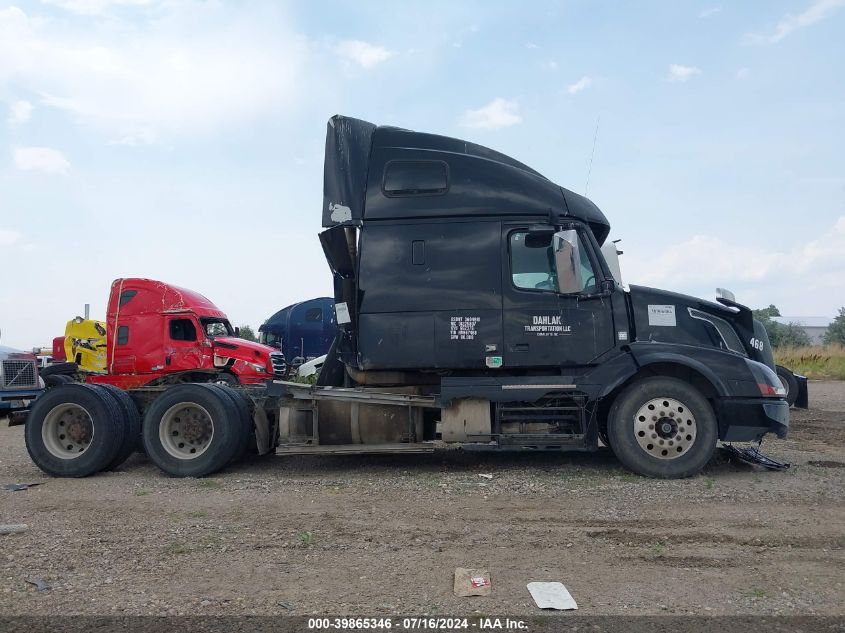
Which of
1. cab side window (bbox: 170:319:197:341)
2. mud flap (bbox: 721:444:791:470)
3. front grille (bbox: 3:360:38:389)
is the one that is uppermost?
cab side window (bbox: 170:319:197:341)

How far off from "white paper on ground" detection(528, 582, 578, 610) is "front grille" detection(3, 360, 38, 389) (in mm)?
16022

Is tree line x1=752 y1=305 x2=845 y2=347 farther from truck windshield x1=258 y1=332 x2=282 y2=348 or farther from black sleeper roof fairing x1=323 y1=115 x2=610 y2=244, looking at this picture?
black sleeper roof fairing x1=323 y1=115 x2=610 y2=244

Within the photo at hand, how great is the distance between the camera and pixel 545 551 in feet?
15.9

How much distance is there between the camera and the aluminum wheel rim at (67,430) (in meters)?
8.25

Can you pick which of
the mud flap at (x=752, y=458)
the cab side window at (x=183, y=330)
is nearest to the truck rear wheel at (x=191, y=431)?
the mud flap at (x=752, y=458)

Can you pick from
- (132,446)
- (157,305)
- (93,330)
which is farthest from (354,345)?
(93,330)

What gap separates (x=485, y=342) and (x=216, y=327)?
891 centimetres

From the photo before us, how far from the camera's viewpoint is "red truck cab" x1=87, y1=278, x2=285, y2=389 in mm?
13672

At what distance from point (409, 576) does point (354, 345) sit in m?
3.85

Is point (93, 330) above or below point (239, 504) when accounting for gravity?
above

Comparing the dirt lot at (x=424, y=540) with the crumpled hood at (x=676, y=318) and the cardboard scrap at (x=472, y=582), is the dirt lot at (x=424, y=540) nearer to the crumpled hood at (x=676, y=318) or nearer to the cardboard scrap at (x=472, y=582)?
the cardboard scrap at (x=472, y=582)

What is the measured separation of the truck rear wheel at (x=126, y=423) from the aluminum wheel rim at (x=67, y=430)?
359mm

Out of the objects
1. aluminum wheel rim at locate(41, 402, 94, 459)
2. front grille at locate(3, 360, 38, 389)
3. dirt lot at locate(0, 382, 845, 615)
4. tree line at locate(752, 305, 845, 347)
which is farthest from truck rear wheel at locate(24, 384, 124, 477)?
tree line at locate(752, 305, 845, 347)

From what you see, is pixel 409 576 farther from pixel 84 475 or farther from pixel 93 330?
pixel 93 330
